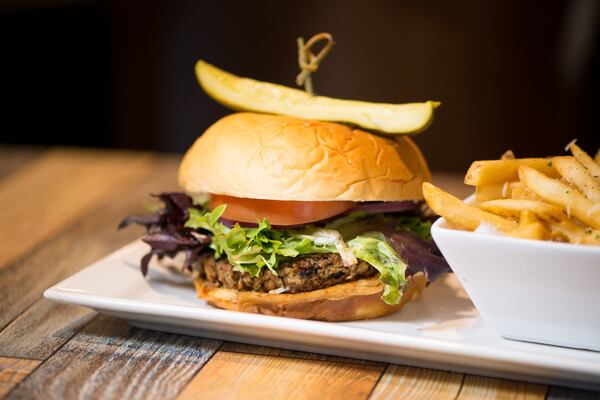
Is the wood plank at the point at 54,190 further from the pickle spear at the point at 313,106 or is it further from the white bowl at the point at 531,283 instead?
the white bowl at the point at 531,283

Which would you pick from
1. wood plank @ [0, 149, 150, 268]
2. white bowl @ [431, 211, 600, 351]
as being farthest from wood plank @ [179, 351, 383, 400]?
wood plank @ [0, 149, 150, 268]

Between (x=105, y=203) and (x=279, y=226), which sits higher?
(x=279, y=226)

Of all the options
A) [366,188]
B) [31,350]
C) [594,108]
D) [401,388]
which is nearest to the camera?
[401,388]

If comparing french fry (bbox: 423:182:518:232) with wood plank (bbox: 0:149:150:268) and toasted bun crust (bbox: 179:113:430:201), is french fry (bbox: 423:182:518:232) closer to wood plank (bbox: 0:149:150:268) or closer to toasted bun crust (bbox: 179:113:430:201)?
toasted bun crust (bbox: 179:113:430:201)

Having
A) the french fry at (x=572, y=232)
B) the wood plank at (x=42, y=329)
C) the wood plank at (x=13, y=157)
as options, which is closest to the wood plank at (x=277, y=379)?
the wood plank at (x=42, y=329)

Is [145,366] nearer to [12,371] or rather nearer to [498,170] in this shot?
[12,371]

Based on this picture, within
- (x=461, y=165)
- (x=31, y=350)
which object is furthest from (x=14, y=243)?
(x=461, y=165)

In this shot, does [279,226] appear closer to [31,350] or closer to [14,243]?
[31,350]
